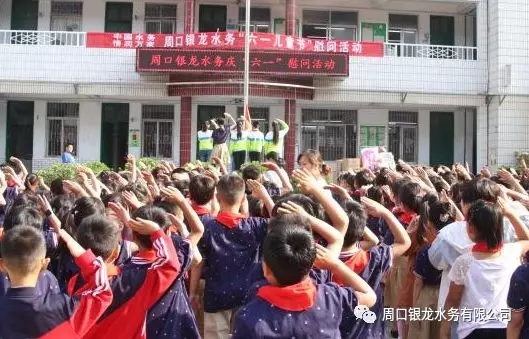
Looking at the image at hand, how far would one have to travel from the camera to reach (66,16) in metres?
16.7

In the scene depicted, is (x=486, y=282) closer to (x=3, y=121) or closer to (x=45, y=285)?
(x=45, y=285)

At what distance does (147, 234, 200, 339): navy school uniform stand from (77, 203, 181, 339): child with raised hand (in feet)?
0.72

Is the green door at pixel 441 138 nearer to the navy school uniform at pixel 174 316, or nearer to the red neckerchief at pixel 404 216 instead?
the red neckerchief at pixel 404 216

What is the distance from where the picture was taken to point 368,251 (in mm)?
3088

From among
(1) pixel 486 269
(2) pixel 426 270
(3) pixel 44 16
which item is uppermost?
(3) pixel 44 16

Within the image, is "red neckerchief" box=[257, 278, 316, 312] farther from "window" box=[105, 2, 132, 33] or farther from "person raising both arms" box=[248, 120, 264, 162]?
"window" box=[105, 2, 132, 33]

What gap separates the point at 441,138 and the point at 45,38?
433 inches

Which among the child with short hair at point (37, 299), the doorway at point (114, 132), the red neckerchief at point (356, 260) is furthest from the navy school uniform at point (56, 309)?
the doorway at point (114, 132)

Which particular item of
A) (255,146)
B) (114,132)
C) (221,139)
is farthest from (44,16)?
(255,146)

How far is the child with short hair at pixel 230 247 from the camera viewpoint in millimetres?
3602

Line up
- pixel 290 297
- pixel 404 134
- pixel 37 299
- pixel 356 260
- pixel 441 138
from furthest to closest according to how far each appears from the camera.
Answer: pixel 441 138
pixel 404 134
pixel 356 260
pixel 37 299
pixel 290 297

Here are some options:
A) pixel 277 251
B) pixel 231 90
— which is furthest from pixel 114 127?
pixel 277 251

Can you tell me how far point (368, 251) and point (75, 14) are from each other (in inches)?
609

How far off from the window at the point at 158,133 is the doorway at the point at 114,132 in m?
0.50
